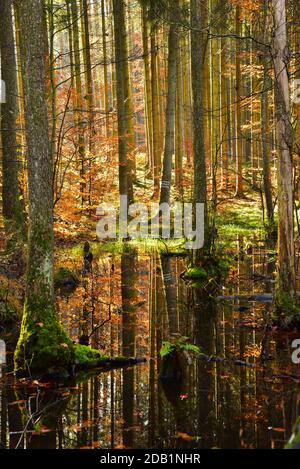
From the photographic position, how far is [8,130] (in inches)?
517

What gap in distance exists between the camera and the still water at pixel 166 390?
5.28 meters

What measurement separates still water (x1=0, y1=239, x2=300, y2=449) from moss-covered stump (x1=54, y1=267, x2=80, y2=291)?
5.74 ft

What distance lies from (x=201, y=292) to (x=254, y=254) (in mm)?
5470

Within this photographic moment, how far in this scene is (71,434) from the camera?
17.7 ft

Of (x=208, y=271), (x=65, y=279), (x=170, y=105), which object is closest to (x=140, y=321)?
(x=208, y=271)

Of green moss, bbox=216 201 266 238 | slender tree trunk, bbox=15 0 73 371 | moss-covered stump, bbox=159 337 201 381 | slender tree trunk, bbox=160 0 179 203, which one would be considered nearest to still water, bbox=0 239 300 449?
moss-covered stump, bbox=159 337 201 381

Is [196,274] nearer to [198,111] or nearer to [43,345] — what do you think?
[198,111]

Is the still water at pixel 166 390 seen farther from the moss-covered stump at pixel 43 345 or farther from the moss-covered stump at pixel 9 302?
the moss-covered stump at pixel 9 302

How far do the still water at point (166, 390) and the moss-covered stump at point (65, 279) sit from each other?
5.74 feet

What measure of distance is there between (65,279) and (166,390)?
22.6 ft

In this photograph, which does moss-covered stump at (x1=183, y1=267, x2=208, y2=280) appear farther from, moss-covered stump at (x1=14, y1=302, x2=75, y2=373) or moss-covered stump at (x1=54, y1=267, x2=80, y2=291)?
moss-covered stump at (x1=14, y1=302, x2=75, y2=373)

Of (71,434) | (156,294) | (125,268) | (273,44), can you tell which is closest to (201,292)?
(156,294)

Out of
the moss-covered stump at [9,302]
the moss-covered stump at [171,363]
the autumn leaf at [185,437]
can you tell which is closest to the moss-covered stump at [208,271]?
the moss-covered stump at [9,302]

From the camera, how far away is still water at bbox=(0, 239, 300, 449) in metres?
5.28
